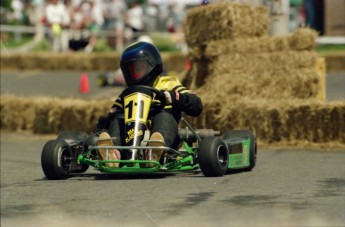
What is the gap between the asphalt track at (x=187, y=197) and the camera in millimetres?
6551

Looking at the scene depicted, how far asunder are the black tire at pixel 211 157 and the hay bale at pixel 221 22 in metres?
5.15

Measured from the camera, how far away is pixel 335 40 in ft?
76.8

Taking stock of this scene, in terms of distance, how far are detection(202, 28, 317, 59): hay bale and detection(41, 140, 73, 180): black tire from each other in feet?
16.5

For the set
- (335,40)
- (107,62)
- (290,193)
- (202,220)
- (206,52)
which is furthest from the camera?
(107,62)

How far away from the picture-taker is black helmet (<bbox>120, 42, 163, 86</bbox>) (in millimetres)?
9336

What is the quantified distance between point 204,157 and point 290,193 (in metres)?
1.21

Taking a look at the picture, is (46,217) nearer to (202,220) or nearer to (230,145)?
(202,220)

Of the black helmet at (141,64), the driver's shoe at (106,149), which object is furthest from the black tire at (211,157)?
the black helmet at (141,64)

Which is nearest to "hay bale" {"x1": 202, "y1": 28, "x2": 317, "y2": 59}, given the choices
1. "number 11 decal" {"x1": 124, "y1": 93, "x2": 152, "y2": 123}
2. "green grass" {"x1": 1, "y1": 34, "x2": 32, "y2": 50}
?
"number 11 decal" {"x1": 124, "y1": 93, "x2": 152, "y2": 123}

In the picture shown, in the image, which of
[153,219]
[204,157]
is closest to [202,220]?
[153,219]

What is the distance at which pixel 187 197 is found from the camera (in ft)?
24.8

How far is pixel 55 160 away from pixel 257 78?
515 centimetres

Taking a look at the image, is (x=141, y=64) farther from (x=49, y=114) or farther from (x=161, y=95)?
(x=49, y=114)

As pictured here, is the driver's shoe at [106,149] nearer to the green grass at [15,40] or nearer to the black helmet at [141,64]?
the black helmet at [141,64]
